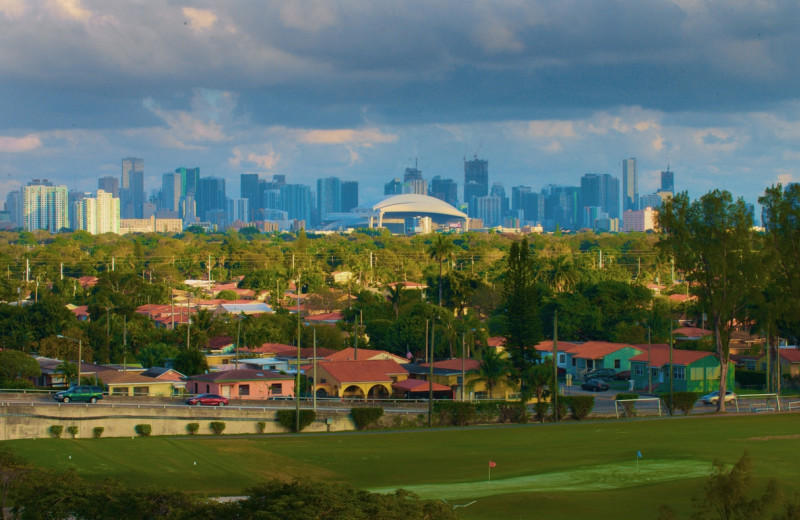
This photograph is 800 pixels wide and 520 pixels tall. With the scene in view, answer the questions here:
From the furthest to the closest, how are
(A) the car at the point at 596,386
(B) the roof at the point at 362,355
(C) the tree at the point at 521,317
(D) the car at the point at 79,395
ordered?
(B) the roof at the point at 362,355 → (A) the car at the point at 596,386 → (C) the tree at the point at 521,317 → (D) the car at the point at 79,395

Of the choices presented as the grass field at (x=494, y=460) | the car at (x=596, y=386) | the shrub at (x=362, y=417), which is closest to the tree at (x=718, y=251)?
the grass field at (x=494, y=460)

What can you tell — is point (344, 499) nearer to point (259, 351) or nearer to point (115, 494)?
point (115, 494)

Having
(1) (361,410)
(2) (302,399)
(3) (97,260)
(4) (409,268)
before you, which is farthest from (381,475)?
(3) (97,260)

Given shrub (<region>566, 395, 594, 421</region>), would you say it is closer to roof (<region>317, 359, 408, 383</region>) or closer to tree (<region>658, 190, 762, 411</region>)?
tree (<region>658, 190, 762, 411</region>)

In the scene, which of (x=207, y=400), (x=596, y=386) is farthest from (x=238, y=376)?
(x=596, y=386)

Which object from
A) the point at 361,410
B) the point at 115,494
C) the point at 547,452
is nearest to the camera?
the point at 115,494

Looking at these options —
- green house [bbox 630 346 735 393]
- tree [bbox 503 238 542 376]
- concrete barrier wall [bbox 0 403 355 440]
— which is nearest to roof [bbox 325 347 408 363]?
tree [bbox 503 238 542 376]

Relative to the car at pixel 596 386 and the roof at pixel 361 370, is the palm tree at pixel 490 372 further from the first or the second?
the car at pixel 596 386

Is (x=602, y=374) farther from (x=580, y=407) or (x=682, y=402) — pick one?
(x=580, y=407)
